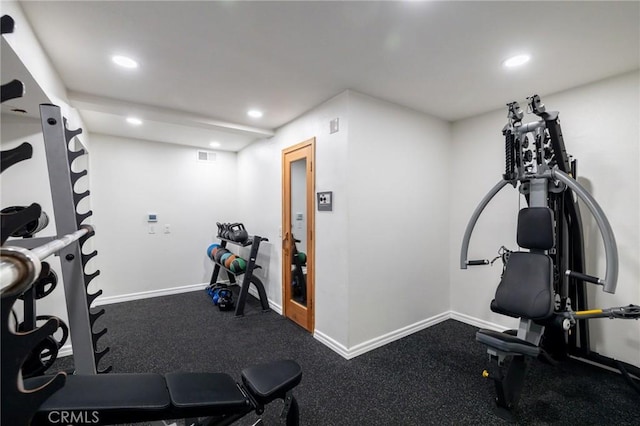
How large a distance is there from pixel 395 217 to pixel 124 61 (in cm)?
290

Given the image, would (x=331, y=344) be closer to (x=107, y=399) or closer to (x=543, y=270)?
(x=543, y=270)

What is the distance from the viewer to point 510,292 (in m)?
2.21

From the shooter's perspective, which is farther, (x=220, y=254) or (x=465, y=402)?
(x=220, y=254)

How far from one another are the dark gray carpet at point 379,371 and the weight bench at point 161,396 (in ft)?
2.69

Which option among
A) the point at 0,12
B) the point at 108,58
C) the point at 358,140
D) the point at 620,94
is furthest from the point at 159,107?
the point at 620,94

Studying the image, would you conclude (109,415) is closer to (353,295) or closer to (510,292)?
(353,295)

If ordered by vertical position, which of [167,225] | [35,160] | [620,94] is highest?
[620,94]

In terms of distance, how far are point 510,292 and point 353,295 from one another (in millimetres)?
1340

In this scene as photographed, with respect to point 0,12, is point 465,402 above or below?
below

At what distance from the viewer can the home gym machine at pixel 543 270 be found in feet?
6.38

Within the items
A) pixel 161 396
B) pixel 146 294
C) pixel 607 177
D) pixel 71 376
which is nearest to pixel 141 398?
pixel 161 396

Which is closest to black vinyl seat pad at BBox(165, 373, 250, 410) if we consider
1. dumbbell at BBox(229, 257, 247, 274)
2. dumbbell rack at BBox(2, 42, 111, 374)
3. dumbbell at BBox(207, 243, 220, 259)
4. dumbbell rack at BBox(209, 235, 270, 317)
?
dumbbell rack at BBox(2, 42, 111, 374)

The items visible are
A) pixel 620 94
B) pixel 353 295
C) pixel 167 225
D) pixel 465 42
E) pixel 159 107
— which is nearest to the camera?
pixel 465 42

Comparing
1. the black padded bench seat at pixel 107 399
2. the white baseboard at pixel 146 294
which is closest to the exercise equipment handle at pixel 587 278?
the black padded bench seat at pixel 107 399
